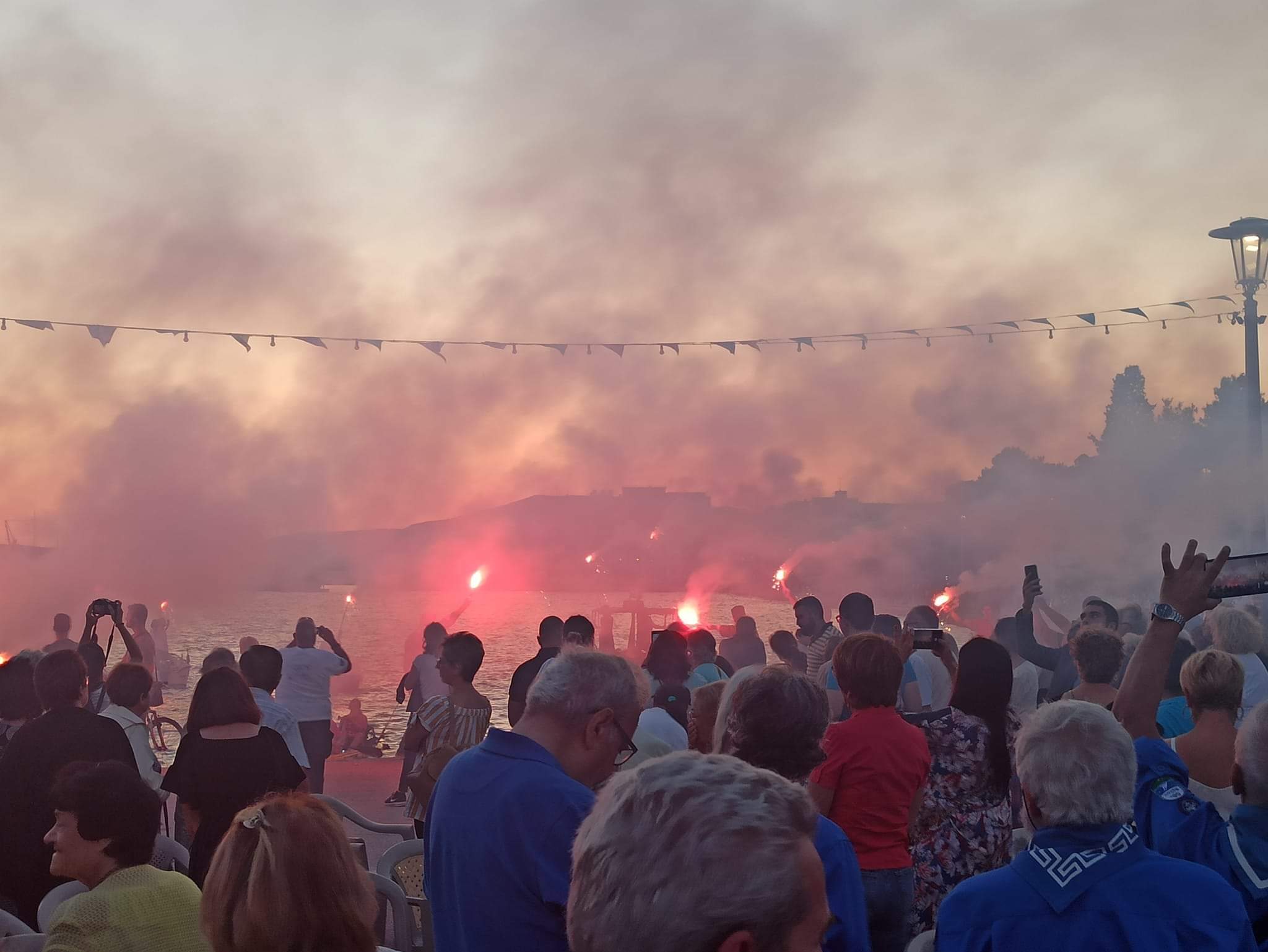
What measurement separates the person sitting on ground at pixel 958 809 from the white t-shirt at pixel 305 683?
6.25 m

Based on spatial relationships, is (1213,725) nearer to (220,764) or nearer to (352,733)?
(220,764)

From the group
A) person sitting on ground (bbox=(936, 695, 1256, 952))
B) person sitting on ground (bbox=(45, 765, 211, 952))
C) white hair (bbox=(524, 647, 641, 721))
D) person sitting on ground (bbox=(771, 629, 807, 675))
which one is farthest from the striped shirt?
person sitting on ground (bbox=(936, 695, 1256, 952))

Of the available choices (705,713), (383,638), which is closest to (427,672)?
(705,713)

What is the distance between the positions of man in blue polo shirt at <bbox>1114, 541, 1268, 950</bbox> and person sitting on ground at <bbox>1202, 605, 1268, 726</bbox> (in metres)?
2.48

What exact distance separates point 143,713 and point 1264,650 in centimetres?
670

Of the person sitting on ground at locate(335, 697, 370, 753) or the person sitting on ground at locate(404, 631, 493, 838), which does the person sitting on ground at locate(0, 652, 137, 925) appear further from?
the person sitting on ground at locate(335, 697, 370, 753)

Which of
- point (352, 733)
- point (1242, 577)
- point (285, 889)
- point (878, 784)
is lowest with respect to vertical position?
point (352, 733)

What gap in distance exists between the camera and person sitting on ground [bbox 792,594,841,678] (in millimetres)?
7659

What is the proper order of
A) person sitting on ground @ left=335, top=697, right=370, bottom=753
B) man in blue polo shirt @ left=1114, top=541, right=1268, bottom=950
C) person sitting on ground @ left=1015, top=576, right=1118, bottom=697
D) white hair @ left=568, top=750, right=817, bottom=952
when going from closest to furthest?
white hair @ left=568, top=750, right=817, bottom=952 < man in blue polo shirt @ left=1114, top=541, right=1268, bottom=950 < person sitting on ground @ left=1015, top=576, right=1118, bottom=697 < person sitting on ground @ left=335, top=697, right=370, bottom=753

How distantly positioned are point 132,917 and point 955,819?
3.05m

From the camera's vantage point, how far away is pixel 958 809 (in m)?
4.45

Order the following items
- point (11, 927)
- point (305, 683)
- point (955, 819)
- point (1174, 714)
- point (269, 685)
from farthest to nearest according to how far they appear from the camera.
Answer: point (305, 683) < point (269, 685) < point (1174, 714) < point (955, 819) < point (11, 927)

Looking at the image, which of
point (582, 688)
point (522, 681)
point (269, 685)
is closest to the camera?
point (582, 688)

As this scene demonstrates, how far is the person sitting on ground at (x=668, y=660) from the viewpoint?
22.4ft
